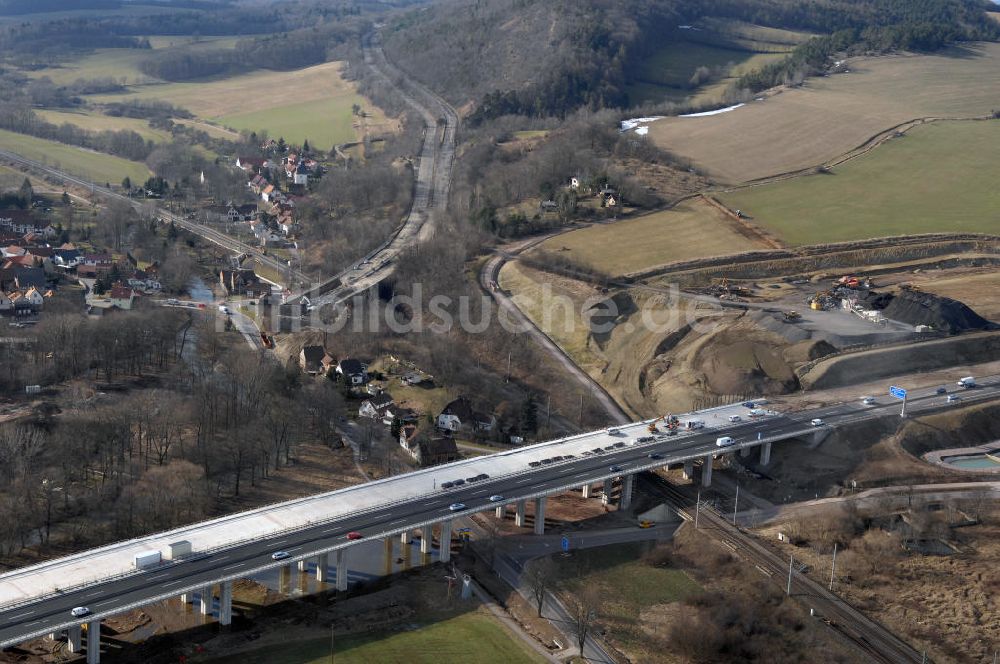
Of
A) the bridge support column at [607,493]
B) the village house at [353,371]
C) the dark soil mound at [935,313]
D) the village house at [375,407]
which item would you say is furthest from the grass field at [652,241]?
the bridge support column at [607,493]

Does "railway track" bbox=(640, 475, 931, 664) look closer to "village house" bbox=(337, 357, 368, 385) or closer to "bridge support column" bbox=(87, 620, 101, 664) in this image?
"village house" bbox=(337, 357, 368, 385)


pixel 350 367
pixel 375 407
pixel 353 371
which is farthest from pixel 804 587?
pixel 350 367

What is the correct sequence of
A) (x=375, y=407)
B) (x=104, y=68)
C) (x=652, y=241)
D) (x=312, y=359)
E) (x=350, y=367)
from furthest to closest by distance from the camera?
1. (x=104, y=68)
2. (x=652, y=241)
3. (x=312, y=359)
4. (x=350, y=367)
5. (x=375, y=407)

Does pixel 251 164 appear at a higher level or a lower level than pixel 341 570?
lower

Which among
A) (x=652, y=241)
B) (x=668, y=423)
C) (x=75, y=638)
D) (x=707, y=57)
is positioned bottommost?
(x=668, y=423)

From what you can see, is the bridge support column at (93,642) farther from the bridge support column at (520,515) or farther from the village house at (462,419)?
the village house at (462,419)

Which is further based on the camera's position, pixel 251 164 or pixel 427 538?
pixel 251 164

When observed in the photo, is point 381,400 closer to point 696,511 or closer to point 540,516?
point 540,516

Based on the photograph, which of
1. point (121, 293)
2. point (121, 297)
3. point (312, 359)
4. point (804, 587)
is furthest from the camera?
point (121, 293)
